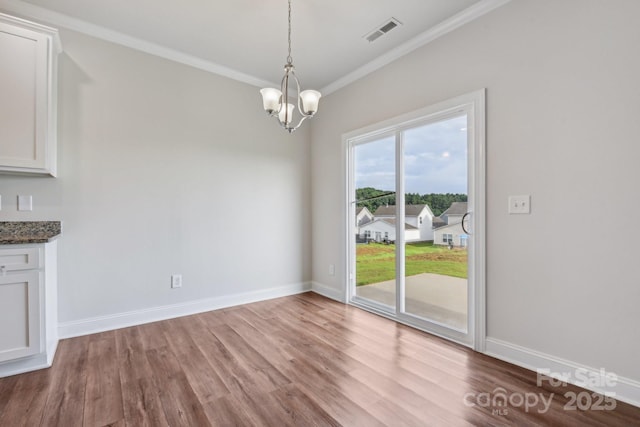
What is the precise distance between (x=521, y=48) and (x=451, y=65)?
0.56 m

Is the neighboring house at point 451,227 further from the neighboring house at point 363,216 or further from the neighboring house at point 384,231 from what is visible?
the neighboring house at point 363,216

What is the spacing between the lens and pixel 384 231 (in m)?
3.36

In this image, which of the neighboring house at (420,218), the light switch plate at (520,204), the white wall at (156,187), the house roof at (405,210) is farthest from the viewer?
the house roof at (405,210)

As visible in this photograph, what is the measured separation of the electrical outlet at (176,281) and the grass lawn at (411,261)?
83.5 inches

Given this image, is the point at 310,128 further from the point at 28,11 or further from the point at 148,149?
the point at 28,11

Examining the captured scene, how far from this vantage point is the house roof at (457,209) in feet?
8.39

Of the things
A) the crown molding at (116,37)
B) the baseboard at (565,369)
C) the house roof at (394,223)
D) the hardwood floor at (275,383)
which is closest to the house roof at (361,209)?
the house roof at (394,223)

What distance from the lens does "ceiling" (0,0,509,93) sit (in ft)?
7.91

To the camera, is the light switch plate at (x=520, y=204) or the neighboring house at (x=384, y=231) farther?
the neighboring house at (x=384, y=231)

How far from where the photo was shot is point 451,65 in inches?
102

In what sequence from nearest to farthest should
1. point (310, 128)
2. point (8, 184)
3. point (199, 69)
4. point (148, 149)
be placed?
point (8, 184), point (148, 149), point (199, 69), point (310, 128)

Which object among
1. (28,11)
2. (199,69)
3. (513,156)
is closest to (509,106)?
(513,156)

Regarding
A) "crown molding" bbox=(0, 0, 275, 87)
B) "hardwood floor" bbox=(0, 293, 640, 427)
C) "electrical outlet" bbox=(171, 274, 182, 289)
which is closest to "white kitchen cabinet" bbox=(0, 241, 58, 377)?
"hardwood floor" bbox=(0, 293, 640, 427)

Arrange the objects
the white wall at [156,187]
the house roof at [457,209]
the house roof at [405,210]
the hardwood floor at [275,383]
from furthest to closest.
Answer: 1. the house roof at [405,210]
2. the white wall at [156,187]
3. the house roof at [457,209]
4. the hardwood floor at [275,383]
